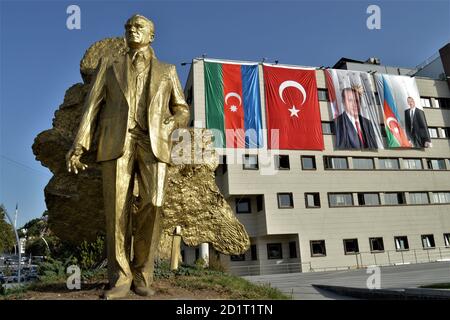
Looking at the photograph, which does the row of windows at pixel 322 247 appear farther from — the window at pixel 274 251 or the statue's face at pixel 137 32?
the statue's face at pixel 137 32

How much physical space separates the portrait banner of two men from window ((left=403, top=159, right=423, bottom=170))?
1.43m

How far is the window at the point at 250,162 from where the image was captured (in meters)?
31.7

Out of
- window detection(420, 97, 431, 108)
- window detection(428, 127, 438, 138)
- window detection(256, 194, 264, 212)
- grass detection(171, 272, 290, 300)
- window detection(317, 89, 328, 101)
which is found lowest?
grass detection(171, 272, 290, 300)

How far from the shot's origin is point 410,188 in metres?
36.2

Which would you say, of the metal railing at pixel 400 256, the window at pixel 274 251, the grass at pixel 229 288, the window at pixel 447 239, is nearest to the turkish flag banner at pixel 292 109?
the window at pixel 274 251

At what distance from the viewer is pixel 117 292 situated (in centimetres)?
470

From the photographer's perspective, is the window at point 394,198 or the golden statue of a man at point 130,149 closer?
the golden statue of a man at point 130,149

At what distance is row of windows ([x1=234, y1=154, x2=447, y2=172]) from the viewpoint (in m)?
32.1

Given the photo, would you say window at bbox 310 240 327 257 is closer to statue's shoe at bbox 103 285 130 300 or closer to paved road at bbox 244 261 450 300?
paved road at bbox 244 261 450 300

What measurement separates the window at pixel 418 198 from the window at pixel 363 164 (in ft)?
15.7

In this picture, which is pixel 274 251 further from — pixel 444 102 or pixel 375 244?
pixel 444 102

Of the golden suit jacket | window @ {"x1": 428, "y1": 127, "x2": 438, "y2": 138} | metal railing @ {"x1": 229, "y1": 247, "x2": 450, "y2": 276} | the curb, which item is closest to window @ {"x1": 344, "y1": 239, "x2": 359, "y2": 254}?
metal railing @ {"x1": 229, "y1": 247, "x2": 450, "y2": 276}
